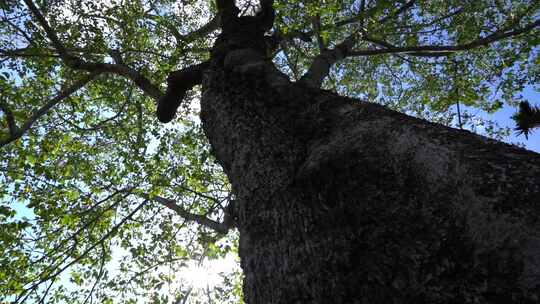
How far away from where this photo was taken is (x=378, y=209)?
1798 mm

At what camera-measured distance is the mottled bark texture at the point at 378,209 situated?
4.42 feet

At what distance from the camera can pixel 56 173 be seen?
8984 mm

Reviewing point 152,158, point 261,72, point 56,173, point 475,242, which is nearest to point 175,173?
point 152,158

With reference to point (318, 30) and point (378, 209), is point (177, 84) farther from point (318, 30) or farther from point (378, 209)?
point (378, 209)

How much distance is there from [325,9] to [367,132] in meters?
4.89

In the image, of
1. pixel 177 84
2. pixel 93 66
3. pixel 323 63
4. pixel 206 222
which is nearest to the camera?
pixel 177 84

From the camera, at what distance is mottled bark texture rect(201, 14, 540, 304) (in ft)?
4.42

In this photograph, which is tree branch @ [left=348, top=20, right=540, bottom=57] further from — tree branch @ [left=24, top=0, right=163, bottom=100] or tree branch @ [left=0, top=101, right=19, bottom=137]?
tree branch @ [left=0, top=101, right=19, bottom=137]

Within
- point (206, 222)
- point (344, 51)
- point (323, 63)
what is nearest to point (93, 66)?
point (206, 222)

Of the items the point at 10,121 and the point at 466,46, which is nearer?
the point at 10,121

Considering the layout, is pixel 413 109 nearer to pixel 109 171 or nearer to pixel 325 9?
pixel 325 9

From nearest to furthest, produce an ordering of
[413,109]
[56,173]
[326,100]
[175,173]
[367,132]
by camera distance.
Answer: [367,132] → [326,100] → [175,173] → [56,173] → [413,109]

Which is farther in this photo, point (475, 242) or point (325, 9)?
point (325, 9)

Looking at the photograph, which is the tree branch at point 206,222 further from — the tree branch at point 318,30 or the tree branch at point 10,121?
the tree branch at point 318,30
